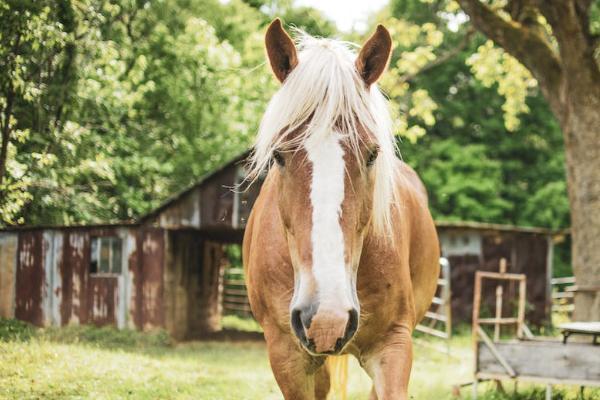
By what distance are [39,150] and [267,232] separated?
409 cm

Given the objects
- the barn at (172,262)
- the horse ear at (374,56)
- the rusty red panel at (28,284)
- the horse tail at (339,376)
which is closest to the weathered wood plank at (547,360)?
the horse tail at (339,376)

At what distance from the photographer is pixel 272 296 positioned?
3.54 metres

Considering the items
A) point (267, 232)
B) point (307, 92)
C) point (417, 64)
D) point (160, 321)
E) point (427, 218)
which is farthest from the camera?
point (160, 321)

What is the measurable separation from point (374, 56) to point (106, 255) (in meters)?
11.8

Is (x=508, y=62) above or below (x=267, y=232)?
above

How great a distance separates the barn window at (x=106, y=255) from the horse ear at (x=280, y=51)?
11215 mm

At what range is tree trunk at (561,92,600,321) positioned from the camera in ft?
29.7

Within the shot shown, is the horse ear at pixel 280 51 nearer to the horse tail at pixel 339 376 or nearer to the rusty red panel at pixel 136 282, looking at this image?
the horse tail at pixel 339 376

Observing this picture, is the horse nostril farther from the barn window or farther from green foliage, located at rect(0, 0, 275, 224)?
the barn window

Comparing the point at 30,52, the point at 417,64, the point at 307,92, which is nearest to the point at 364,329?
the point at 307,92

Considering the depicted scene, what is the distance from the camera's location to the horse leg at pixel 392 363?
10.7 feet

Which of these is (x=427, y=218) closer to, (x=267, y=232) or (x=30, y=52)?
(x=267, y=232)

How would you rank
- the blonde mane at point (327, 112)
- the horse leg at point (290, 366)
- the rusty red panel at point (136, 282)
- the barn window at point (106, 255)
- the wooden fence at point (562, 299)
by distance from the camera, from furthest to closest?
the wooden fence at point (562, 299) → the rusty red panel at point (136, 282) → the barn window at point (106, 255) → the horse leg at point (290, 366) → the blonde mane at point (327, 112)

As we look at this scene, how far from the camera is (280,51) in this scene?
3.30m
